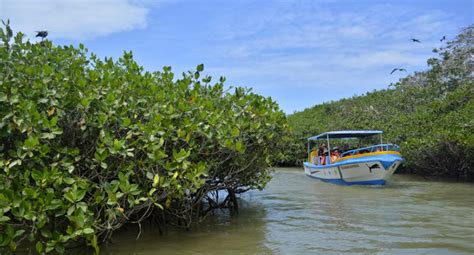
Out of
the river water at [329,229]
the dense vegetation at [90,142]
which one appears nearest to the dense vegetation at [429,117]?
Answer: the river water at [329,229]

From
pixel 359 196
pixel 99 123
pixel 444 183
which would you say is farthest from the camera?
pixel 444 183

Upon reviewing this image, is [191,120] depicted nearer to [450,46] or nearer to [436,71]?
[450,46]

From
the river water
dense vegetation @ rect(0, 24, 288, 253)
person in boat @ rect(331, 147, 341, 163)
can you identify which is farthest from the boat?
dense vegetation @ rect(0, 24, 288, 253)

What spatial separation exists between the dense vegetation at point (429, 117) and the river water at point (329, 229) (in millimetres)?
2859

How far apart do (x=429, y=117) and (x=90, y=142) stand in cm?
1384

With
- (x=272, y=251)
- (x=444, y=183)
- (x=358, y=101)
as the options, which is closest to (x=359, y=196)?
(x=444, y=183)

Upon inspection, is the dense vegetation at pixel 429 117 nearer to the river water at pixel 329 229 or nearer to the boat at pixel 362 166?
the boat at pixel 362 166

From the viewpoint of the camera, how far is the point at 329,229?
6.77 metres

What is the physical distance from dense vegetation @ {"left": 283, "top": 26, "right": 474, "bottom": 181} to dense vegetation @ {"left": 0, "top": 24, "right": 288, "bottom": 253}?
6289mm

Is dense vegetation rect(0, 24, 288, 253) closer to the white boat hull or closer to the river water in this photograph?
the river water

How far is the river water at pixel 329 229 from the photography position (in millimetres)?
5523

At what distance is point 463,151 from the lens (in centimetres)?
1361

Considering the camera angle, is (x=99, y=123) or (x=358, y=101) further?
(x=358, y=101)

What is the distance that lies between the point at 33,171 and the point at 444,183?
1277cm
